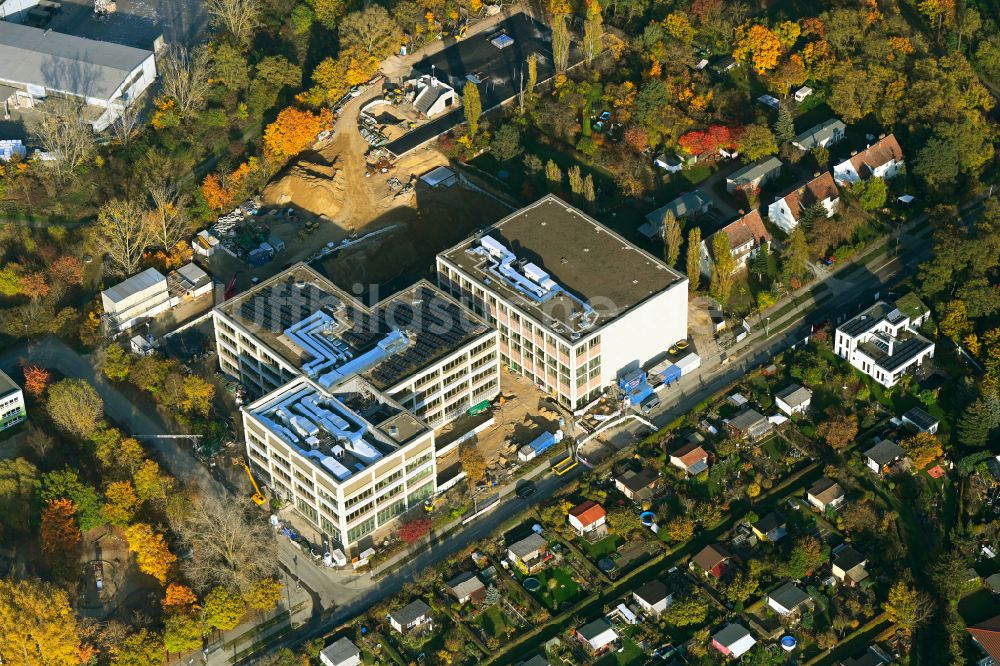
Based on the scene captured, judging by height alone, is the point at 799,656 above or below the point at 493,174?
below

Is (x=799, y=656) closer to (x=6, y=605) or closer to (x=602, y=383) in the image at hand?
(x=602, y=383)

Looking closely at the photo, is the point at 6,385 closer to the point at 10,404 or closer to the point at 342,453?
the point at 10,404

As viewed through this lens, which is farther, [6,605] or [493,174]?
[493,174]

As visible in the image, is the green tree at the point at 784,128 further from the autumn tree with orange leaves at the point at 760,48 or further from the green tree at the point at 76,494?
the green tree at the point at 76,494

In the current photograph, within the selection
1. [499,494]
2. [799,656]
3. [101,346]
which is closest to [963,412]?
[799,656]

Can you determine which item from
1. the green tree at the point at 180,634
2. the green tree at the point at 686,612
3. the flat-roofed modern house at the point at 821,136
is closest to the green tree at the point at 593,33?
the flat-roofed modern house at the point at 821,136
